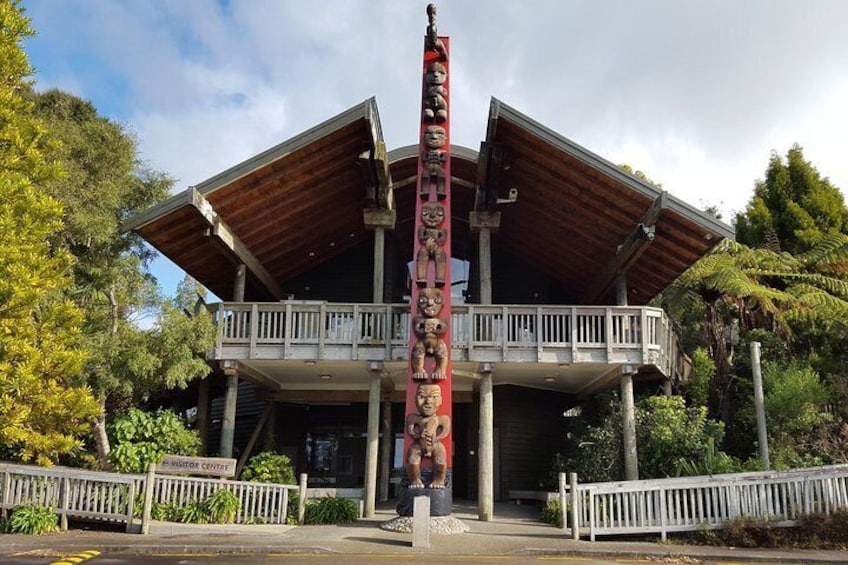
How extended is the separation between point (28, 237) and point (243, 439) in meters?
12.0

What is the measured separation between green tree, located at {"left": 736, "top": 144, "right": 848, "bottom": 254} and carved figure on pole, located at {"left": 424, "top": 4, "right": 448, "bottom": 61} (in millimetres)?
13745

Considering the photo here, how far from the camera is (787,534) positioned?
448 inches

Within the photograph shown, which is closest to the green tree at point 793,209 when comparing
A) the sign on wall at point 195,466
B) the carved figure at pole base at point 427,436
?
the carved figure at pole base at point 427,436

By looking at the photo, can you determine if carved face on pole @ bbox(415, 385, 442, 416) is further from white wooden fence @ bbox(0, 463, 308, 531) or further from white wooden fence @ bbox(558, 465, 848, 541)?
white wooden fence @ bbox(0, 463, 308, 531)

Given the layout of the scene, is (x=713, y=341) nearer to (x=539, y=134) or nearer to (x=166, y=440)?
(x=539, y=134)

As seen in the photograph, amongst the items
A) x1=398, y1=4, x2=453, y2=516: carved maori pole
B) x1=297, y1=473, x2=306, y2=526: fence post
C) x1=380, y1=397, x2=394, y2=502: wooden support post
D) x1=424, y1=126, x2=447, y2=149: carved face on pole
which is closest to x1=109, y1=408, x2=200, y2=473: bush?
x1=297, y1=473, x2=306, y2=526: fence post

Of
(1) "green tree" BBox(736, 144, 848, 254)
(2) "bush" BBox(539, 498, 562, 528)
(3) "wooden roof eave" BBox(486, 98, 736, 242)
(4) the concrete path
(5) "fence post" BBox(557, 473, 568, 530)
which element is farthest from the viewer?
(1) "green tree" BBox(736, 144, 848, 254)

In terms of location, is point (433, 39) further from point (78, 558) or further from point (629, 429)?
point (78, 558)

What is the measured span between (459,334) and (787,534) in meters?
7.40

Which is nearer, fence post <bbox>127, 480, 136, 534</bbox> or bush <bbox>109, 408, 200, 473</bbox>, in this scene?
fence post <bbox>127, 480, 136, 534</bbox>

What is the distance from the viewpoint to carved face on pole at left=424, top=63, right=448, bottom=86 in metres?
15.6

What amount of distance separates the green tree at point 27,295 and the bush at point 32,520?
854 mm

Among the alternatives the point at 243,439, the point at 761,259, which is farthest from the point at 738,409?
the point at 243,439

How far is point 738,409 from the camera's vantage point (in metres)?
19.6
